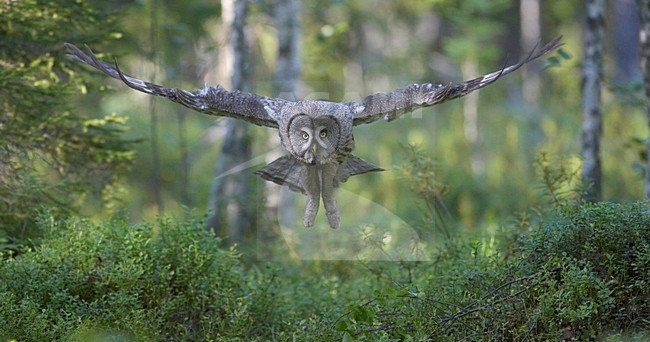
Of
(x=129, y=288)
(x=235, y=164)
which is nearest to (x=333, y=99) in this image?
(x=235, y=164)

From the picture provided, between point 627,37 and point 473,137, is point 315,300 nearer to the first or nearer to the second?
point 473,137

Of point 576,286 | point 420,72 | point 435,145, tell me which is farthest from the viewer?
point 420,72

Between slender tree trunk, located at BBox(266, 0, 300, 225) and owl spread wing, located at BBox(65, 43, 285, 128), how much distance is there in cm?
523

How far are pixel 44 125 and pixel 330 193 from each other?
3.61 meters

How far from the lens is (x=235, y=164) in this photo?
41.3 feet

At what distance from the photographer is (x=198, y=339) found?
25.1 ft

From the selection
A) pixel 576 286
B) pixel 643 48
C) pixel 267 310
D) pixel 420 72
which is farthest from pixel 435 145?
pixel 576 286

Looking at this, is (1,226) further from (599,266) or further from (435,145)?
(435,145)

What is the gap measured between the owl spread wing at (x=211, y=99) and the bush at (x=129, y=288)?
1.32 metres

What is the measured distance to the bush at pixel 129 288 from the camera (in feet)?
22.8

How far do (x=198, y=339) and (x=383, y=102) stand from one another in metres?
2.86

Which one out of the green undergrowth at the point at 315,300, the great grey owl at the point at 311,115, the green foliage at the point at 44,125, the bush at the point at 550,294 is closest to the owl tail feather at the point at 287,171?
the great grey owl at the point at 311,115

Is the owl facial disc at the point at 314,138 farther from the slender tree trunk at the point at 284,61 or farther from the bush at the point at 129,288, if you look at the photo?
the slender tree trunk at the point at 284,61

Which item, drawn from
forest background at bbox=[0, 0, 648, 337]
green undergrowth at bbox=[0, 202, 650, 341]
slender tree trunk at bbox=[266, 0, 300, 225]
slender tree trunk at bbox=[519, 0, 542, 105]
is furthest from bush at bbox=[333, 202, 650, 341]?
slender tree trunk at bbox=[519, 0, 542, 105]
